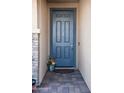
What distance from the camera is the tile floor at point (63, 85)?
4.17m

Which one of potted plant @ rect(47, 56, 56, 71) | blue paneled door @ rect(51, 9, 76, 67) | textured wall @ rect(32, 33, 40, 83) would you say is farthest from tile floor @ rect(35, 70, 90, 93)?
blue paneled door @ rect(51, 9, 76, 67)

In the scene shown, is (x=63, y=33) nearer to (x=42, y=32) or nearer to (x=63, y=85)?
(x=42, y=32)

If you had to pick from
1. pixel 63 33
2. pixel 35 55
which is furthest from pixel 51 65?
pixel 35 55

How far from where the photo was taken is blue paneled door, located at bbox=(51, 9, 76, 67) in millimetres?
6840

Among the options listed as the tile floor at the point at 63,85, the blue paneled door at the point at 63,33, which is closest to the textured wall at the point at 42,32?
the tile floor at the point at 63,85

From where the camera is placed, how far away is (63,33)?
22.5 ft

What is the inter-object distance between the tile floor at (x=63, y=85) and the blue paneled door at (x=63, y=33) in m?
1.44

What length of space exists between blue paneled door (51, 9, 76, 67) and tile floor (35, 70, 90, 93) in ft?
4.73

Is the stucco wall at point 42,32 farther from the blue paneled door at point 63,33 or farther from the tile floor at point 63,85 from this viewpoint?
the blue paneled door at point 63,33

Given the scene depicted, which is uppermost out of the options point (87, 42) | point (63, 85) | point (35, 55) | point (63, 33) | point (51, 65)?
point (63, 33)

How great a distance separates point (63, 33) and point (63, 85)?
2.68 metres
